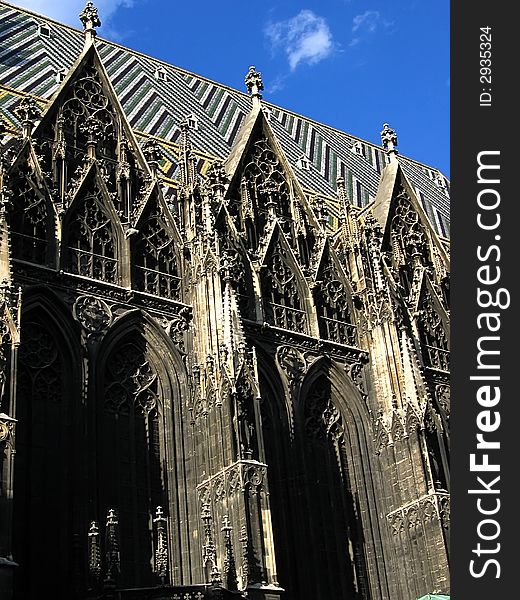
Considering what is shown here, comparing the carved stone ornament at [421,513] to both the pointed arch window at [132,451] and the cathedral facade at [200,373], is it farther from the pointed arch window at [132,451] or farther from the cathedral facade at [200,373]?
the pointed arch window at [132,451]

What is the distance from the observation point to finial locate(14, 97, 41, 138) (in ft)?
72.3

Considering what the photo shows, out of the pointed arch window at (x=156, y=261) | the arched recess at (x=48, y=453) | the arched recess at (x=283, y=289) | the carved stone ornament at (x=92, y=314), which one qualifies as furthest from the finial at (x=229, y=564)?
the arched recess at (x=283, y=289)

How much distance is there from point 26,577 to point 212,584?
142 inches

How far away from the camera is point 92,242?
21484 millimetres

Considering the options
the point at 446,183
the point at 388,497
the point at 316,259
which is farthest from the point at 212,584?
the point at 446,183

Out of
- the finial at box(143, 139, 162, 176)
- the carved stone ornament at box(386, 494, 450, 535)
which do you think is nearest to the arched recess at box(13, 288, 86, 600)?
the finial at box(143, 139, 162, 176)

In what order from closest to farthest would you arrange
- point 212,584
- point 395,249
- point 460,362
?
1. point 460,362
2. point 212,584
3. point 395,249

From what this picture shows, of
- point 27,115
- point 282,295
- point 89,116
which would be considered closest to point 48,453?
point 282,295

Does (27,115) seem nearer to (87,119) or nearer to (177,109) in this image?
(87,119)

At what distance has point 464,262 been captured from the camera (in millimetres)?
12141

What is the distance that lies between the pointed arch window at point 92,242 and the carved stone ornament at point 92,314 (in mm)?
Result: 732

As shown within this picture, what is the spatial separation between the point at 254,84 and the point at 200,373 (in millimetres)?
12409

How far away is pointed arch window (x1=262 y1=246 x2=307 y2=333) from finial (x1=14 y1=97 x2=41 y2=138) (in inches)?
277

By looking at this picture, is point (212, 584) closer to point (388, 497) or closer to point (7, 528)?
point (7, 528)
